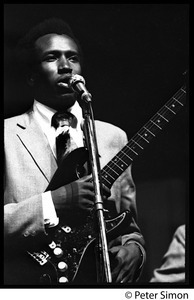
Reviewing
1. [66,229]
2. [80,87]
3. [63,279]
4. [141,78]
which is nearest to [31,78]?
A: [80,87]

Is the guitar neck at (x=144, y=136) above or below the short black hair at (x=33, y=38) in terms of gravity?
below

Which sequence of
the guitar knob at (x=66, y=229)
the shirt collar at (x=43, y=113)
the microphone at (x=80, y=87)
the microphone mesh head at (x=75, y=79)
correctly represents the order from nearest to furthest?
the microphone at (x=80, y=87) < the microphone mesh head at (x=75, y=79) < the guitar knob at (x=66, y=229) < the shirt collar at (x=43, y=113)

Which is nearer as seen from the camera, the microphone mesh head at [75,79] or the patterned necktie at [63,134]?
the microphone mesh head at [75,79]

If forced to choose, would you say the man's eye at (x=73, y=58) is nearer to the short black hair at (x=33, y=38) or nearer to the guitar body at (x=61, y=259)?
the short black hair at (x=33, y=38)

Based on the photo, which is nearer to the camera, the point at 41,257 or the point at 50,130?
the point at 41,257

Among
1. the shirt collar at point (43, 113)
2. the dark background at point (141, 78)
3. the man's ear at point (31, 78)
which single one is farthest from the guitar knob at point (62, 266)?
the man's ear at point (31, 78)

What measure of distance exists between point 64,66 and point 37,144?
1.62 ft

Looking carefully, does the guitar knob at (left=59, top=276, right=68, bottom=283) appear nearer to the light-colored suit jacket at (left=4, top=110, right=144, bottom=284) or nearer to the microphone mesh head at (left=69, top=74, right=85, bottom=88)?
the light-colored suit jacket at (left=4, top=110, right=144, bottom=284)

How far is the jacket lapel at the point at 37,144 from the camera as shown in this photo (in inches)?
191

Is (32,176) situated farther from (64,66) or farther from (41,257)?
(64,66)

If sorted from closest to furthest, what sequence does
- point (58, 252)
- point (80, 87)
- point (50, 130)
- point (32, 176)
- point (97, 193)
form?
point (97, 193) < point (80, 87) < point (58, 252) < point (32, 176) < point (50, 130)

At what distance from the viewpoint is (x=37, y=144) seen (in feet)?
16.0

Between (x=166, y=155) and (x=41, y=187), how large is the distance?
2.54 ft

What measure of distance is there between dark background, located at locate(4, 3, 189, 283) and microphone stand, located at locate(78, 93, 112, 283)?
0.38 m
